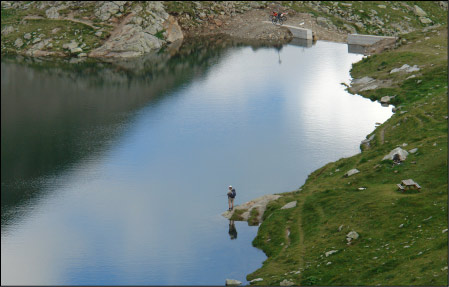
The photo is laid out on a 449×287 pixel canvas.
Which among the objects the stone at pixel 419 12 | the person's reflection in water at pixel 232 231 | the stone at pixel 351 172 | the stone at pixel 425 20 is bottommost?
the person's reflection in water at pixel 232 231

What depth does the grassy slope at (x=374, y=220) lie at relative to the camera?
53688 millimetres

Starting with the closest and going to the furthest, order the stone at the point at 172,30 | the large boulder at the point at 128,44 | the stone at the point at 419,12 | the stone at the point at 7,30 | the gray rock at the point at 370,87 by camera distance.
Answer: the gray rock at the point at 370,87, the large boulder at the point at 128,44, the stone at the point at 7,30, the stone at the point at 172,30, the stone at the point at 419,12

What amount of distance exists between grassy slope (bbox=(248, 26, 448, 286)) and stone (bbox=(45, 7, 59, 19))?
108 metres

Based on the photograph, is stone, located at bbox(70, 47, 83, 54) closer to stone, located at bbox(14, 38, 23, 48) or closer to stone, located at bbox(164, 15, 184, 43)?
stone, located at bbox(14, 38, 23, 48)

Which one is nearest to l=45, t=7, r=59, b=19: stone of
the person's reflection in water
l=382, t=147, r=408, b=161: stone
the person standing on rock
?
the person standing on rock

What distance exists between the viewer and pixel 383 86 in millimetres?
124750

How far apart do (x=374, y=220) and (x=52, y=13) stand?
447 ft

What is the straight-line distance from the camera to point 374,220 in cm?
6316

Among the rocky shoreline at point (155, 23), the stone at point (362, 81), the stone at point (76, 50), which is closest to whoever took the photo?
the stone at point (362, 81)

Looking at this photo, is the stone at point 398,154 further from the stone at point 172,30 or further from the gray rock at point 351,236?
the stone at point 172,30

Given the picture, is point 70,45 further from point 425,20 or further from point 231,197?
point 231,197

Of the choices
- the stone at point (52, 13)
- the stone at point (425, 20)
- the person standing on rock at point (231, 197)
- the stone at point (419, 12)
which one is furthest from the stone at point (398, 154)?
the stone at point (419, 12)

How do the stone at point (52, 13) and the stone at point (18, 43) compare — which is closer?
A: the stone at point (18, 43)

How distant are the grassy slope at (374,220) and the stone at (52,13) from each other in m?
108
